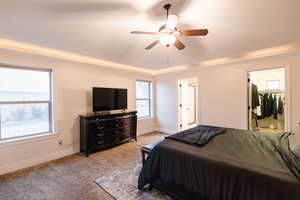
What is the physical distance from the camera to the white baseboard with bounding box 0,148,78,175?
2.64 meters

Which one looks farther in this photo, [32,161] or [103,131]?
[103,131]

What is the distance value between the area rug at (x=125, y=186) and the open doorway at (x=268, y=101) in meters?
4.24

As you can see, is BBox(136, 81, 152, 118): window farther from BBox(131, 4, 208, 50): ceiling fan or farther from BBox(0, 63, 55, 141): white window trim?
BBox(131, 4, 208, 50): ceiling fan

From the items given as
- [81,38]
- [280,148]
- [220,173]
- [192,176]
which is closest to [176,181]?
[192,176]

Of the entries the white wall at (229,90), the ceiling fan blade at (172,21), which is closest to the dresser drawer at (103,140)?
the white wall at (229,90)

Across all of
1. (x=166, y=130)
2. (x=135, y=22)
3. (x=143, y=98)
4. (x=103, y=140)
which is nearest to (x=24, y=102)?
(x=103, y=140)

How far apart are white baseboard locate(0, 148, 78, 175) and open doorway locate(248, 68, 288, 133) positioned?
18.0ft

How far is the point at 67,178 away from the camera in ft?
7.95

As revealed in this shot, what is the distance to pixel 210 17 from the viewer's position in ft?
6.26

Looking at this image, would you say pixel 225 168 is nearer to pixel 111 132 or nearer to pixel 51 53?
pixel 111 132

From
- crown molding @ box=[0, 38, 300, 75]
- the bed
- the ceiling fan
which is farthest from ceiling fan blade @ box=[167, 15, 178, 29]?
crown molding @ box=[0, 38, 300, 75]

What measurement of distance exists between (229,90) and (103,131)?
350cm

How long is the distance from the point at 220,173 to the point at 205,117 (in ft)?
10.2

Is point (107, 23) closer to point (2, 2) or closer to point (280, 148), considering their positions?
point (2, 2)
